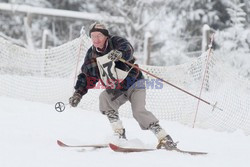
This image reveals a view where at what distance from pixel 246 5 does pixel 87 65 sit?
36.2 ft

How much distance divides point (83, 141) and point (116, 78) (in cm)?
104

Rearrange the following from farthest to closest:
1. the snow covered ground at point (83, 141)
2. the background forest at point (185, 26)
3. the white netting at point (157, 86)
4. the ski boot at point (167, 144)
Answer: the background forest at point (185, 26) → the white netting at point (157, 86) → the ski boot at point (167, 144) → the snow covered ground at point (83, 141)

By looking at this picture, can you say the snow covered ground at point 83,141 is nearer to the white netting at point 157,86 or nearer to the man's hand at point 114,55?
the white netting at point 157,86

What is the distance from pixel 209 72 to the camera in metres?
7.70

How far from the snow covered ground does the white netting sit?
0.47m

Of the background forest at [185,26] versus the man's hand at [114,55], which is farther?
the background forest at [185,26]

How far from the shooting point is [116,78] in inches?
187

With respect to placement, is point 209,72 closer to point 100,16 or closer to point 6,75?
point 6,75

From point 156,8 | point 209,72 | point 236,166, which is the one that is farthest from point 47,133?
point 156,8

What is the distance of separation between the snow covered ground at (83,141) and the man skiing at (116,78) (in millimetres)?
299

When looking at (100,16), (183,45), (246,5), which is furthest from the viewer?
(100,16)

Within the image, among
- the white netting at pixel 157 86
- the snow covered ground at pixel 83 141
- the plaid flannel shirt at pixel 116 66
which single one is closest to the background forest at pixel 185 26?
the white netting at pixel 157 86

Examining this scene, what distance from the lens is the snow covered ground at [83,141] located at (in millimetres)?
3846

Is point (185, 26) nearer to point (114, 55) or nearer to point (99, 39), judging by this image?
point (99, 39)
